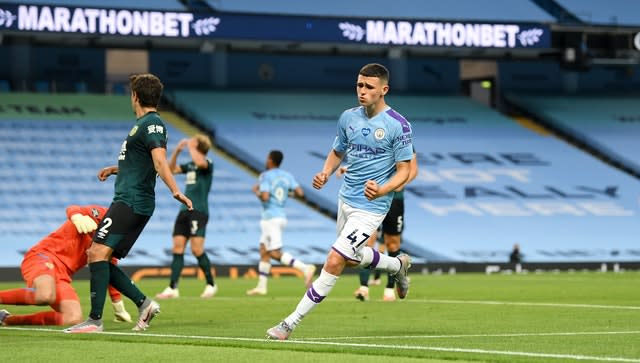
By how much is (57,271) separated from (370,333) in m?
3.22

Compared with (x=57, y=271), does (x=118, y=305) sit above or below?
below

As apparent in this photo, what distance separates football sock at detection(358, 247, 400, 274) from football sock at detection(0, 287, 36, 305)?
10.7 ft

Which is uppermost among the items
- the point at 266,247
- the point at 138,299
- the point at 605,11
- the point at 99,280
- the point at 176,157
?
the point at 605,11

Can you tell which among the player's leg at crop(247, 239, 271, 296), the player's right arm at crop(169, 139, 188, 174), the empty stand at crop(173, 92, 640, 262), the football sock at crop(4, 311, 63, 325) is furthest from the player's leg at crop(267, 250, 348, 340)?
the empty stand at crop(173, 92, 640, 262)

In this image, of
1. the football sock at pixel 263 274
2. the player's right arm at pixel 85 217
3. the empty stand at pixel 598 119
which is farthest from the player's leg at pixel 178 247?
the empty stand at pixel 598 119

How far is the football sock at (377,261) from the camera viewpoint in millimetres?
11609

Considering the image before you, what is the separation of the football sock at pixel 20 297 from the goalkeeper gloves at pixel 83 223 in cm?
77

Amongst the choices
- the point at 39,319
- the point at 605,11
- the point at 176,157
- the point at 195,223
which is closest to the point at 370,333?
the point at 39,319

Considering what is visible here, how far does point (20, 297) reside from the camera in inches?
470

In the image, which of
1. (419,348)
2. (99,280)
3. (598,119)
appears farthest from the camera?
(598,119)

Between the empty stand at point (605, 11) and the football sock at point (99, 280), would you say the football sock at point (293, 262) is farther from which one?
the empty stand at point (605, 11)

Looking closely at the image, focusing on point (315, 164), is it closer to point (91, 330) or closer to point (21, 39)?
point (21, 39)

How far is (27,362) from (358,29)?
34582 mm

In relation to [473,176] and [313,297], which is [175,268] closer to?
[313,297]
